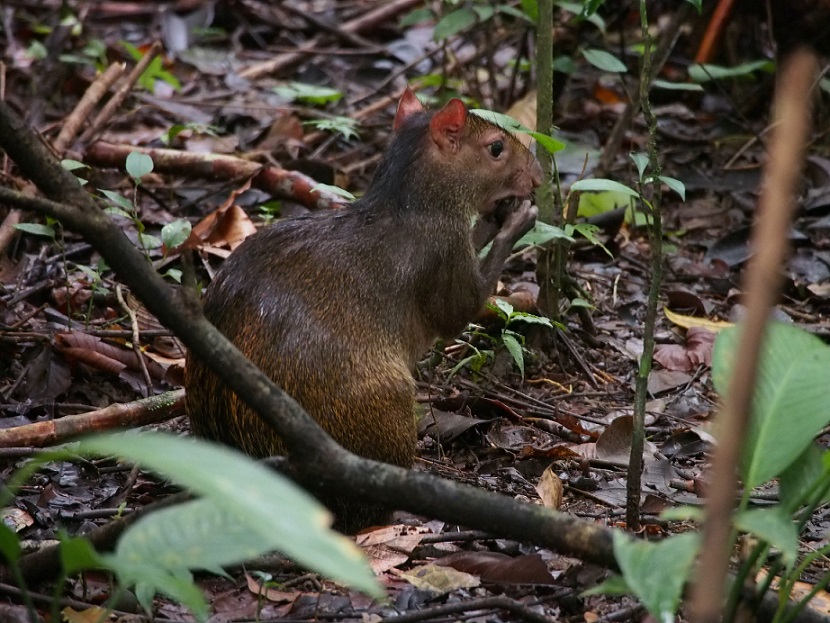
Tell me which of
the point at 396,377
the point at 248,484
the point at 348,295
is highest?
the point at 248,484

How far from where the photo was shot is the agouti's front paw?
4.76 metres

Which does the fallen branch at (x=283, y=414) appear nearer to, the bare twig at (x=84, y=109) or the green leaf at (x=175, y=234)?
the green leaf at (x=175, y=234)

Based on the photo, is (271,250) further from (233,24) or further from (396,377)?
(233,24)

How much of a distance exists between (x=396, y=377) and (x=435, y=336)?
663mm

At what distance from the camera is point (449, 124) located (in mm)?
4672

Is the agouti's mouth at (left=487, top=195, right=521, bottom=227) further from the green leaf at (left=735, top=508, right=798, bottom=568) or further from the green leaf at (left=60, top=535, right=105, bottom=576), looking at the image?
the green leaf at (left=60, top=535, right=105, bottom=576)

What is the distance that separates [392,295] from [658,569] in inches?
92.8

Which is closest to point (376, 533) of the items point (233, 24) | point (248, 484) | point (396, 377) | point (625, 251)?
point (396, 377)

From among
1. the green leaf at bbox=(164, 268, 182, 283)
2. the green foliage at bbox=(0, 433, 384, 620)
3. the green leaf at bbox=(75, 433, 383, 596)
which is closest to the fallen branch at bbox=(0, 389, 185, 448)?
the green leaf at bbox=(164, 268, 182, 283)

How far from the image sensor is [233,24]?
34.7 feet

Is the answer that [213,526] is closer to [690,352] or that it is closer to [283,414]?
[283,414]

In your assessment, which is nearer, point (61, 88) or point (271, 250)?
point (271, 250)

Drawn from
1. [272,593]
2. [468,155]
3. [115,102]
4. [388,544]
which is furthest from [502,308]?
[115,102]

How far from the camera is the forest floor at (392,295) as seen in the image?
370 cm
